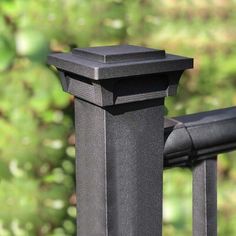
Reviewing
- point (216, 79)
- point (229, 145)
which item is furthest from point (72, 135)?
point (229, 145)

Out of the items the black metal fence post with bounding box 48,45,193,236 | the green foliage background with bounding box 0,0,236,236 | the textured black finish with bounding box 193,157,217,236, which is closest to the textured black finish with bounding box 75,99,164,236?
the black metal fence post with bounding box 48,45,193,236

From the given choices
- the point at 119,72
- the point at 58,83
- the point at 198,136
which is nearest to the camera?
the point at 119,72

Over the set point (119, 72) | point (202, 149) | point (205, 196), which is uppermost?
point (119, 72)

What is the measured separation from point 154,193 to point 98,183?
12 centimetres

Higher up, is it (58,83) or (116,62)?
(116,62)

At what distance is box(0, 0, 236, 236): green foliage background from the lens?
1782 mm

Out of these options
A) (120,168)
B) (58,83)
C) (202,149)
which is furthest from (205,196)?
(58,83)

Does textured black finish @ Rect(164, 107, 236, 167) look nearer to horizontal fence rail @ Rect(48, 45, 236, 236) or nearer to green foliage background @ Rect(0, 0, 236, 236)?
horizontal fence rail @ Rect(48, 45, 236, 236)

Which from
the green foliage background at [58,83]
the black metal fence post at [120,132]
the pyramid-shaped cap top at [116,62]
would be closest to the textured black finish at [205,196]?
the black metal fence post at [120,132]

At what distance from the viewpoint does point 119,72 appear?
96 centimetres

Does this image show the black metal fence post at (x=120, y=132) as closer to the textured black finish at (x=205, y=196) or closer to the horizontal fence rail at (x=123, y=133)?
the horizontal fence rail at (x=123, y=133)

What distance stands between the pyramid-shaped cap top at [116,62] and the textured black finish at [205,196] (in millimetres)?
288

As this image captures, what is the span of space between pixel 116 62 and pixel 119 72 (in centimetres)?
3

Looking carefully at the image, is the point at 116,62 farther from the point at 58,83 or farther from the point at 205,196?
the point at 58,83
